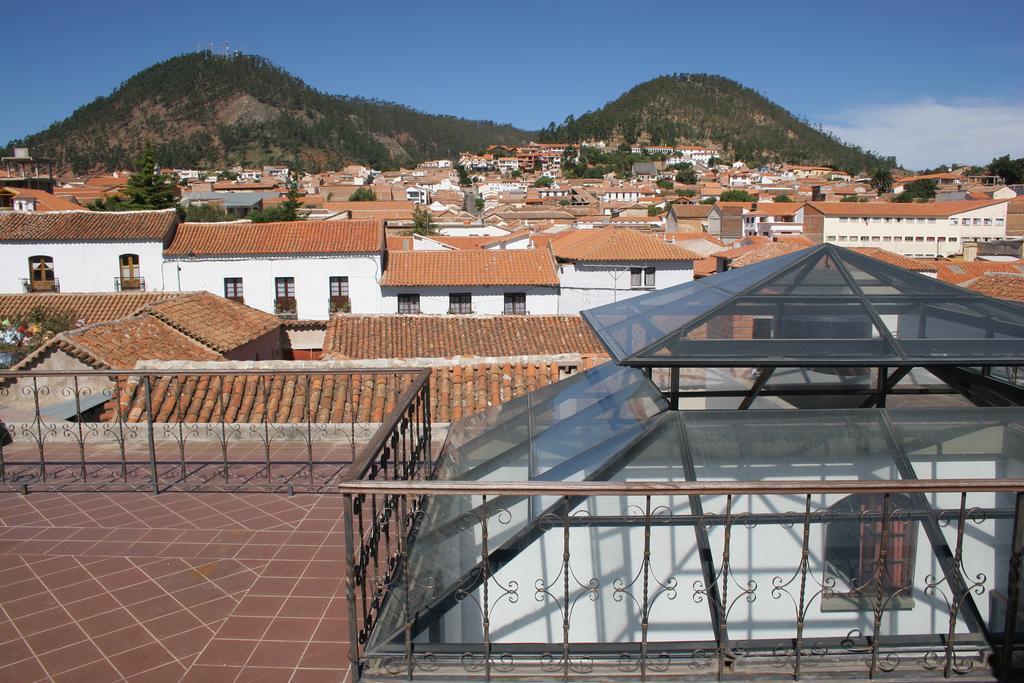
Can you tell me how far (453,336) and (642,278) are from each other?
13.6 metres

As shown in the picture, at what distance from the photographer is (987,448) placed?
3221 mm

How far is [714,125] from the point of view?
175 meters

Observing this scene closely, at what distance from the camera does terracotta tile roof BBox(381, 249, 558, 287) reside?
93.8ft

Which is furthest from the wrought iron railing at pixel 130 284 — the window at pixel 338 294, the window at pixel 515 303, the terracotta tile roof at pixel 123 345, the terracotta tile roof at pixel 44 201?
the terracotta tile roof at pixel 44 201

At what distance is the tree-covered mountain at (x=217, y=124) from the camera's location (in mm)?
145500

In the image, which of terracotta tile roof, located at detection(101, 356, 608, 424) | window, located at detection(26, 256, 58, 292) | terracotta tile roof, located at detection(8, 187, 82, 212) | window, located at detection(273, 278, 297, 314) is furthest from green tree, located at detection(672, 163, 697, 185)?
terracotta tile roof, located at detection(101, 356, 608, 424)

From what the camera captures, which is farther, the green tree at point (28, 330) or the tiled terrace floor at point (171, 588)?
the green tree at point (28, 330)

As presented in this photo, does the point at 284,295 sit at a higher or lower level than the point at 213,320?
lower

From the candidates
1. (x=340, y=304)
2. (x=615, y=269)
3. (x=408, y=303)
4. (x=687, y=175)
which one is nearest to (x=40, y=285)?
(x=340, y=304)

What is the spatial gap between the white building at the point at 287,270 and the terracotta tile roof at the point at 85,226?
1.14 m

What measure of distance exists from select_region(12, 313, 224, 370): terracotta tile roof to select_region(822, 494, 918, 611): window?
30.7 ft

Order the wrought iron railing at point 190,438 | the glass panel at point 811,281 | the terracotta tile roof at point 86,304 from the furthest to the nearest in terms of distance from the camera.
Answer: the terracotta tile roof at point 86,304
the wrought iron railing at point 190,438
the glass panel at point 811,281

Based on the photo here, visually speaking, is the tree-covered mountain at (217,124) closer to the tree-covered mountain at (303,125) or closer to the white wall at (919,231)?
the tree-covered mountain at (303,125)

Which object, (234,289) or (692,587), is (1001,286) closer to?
(692,587)
